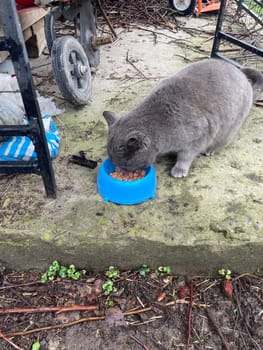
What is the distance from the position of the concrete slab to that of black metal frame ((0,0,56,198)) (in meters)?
0.22

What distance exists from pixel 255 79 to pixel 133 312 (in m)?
2.28

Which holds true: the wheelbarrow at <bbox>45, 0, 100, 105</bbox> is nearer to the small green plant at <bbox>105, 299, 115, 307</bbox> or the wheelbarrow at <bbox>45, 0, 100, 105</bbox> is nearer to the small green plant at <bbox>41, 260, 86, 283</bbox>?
the small green plant at <bbox>41, 260, 86, 283</bbox>

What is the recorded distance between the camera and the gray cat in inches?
84.2

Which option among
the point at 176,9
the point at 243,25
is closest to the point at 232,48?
the point at 243,25

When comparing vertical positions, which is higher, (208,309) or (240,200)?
(240,200)

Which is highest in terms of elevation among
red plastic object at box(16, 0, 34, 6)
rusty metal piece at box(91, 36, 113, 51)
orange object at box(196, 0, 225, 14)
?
red plastic object at box(16, 0, 34, 6)

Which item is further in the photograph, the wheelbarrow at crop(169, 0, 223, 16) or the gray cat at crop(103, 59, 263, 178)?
the wheelbarrow at crop(169, 0, 223, 16)

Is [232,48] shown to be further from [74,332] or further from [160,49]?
[74,332]

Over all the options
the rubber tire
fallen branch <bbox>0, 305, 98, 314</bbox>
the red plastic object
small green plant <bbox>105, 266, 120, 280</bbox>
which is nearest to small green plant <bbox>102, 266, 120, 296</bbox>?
small green plant <bbox>105, 266, 120, 280</bbox>

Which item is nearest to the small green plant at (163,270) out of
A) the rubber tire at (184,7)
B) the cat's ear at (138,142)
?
the cat's ear at (138,142)

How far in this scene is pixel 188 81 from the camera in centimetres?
241

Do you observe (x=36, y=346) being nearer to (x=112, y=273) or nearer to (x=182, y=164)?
(x=112, y=273)

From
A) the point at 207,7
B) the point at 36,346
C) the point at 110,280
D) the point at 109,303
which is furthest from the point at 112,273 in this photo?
the point at 207,7

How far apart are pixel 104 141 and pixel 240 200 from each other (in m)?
1.12
